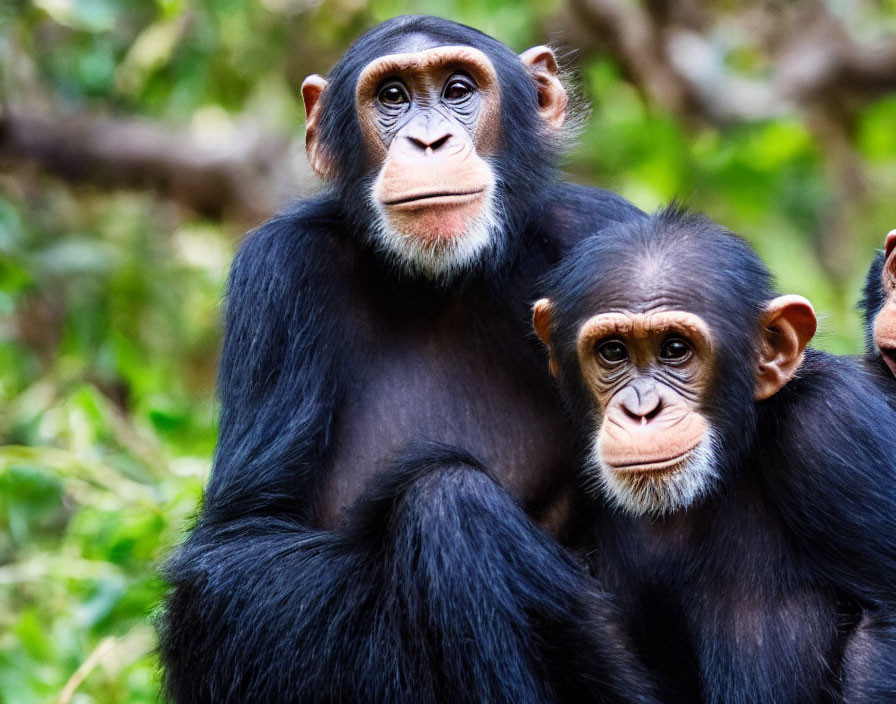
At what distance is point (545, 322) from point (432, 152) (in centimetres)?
69

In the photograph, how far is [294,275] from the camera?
4.66m

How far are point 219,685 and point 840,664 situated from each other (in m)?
1.91

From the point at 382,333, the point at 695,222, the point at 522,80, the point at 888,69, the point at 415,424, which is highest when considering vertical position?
the point at 888,69

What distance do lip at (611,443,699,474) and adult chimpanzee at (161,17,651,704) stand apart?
353mm

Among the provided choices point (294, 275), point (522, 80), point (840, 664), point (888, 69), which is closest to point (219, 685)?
point (294, 275)

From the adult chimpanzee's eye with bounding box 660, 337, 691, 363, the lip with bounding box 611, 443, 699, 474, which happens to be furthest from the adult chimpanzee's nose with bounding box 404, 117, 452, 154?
the lip with bounding box 611, 443, 699, 474

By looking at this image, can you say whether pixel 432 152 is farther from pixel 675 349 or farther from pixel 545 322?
pixel 675 349

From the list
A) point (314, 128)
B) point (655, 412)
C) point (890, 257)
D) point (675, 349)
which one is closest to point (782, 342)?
point (675, 349)

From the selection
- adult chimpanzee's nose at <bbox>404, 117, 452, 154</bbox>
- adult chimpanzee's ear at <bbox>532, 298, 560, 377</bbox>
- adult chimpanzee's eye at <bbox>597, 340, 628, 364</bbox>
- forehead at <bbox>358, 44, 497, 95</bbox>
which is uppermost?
forehead at <bbox>358, 44, 497, 95</bbox>

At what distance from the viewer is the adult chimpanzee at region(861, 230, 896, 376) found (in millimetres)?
4445

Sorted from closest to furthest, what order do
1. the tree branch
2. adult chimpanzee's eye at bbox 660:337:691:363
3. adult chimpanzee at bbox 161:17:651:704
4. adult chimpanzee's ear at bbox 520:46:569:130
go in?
adult chimpanzee at bbox 161:17:651:704 → adult chimpanzee's eye at bbox 660:337:691:363 → adult chimpanzee's ear at bbox 520:46:569:130 → the tree branch

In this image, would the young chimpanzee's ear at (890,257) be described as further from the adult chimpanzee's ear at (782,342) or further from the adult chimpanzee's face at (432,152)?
the adult chimpanzee's face at (432,152)

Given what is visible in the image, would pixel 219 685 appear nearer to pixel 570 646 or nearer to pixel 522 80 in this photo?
pixel 570 646

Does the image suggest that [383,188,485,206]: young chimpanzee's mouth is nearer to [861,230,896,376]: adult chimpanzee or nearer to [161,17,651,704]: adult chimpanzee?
[161,17,651,704]: adult chimpanzee
